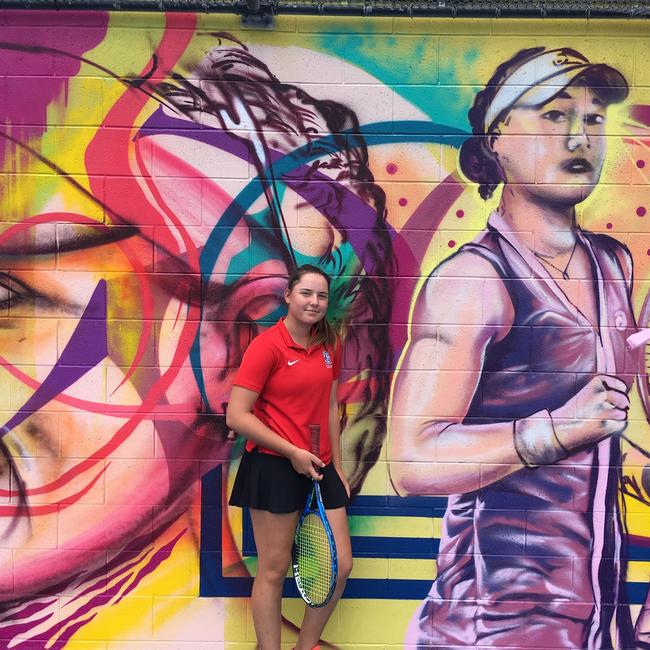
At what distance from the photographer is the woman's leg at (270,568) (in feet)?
13.1

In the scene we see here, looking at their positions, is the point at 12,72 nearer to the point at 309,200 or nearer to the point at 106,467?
the point at 309,200

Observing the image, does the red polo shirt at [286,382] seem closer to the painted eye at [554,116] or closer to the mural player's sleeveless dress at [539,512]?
the mural player's sleeveless dress at [539,512]

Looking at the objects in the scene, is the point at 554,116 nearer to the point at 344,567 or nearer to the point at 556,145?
the point at 556,145

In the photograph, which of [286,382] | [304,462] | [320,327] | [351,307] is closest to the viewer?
[304,462]

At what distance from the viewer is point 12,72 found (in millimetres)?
4352

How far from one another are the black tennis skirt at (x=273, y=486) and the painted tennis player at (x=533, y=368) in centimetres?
53

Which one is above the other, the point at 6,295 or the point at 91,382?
the point at 6,295

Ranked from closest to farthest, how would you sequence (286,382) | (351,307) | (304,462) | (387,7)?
1. (304,462)
2. (286,382)
3. (387,7)
4. (351,307)

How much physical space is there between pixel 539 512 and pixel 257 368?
69.3 inches

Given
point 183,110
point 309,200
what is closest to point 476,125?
point 309,200

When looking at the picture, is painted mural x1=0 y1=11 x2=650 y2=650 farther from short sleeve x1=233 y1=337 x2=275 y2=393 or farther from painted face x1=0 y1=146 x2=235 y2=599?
short sleeve x1=233 y1=337 x2=275 y2=393

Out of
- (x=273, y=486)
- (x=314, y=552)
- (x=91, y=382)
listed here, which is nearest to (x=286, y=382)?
(x=273, y=486)

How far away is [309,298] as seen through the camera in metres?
3.95

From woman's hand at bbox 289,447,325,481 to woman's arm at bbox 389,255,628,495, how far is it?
66 cm
